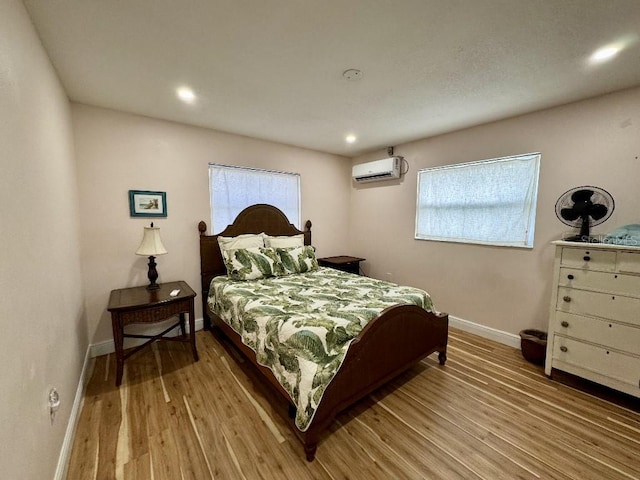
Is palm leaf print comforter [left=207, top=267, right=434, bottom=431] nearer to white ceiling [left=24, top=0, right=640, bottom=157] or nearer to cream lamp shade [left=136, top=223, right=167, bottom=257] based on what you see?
cream lamp shade [left=136, top=223, right=167, bottom=257]

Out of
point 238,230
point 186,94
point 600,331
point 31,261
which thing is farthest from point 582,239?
point 31,261

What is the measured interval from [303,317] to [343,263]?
2119 mm

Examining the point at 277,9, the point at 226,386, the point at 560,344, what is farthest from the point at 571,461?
the point at 277,9

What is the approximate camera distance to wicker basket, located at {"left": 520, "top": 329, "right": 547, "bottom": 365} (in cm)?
237

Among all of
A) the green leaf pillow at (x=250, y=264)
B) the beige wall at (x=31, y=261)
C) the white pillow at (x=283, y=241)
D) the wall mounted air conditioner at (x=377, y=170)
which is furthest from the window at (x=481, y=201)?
the beige wall at (x=31, y=261)

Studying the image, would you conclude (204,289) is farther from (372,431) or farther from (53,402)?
(372,431)

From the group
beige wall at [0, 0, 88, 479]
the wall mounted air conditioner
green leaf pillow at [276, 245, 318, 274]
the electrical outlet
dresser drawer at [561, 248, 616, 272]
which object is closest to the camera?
beige wall at [0, 0, 88, 479]

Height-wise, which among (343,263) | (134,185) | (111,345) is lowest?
(111,345)

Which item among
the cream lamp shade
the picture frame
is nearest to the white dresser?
the cream lamp shade

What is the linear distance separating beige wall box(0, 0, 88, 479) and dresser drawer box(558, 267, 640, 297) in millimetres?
3290

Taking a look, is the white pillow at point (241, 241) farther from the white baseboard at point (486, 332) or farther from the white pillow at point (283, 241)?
the white baseboard at point (486, 332)

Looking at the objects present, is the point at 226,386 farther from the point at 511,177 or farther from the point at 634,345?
the point at 511,177

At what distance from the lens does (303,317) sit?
1.83 metres

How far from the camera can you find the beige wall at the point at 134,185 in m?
2.45
